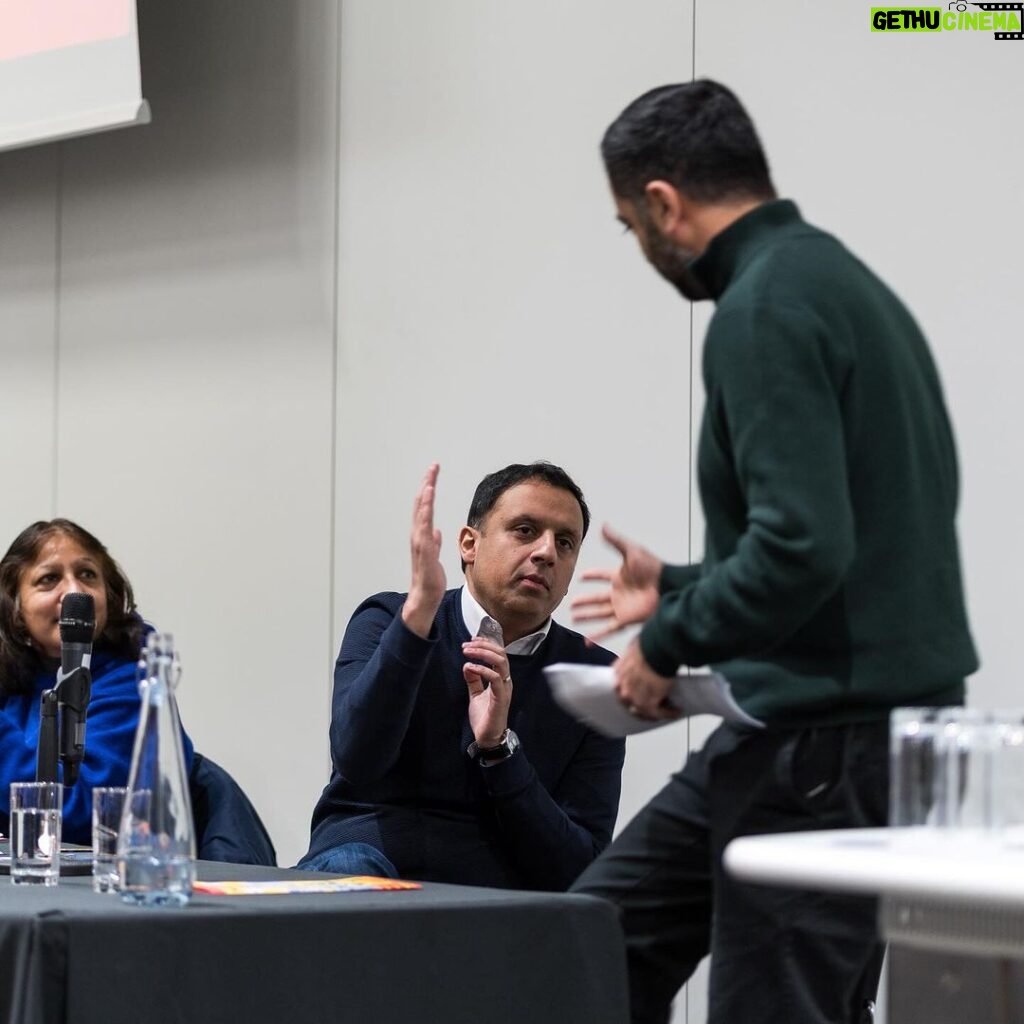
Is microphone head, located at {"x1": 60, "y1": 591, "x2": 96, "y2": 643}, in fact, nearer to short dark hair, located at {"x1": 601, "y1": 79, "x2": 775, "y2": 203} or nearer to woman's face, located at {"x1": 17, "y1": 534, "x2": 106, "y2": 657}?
short dark hair, located at {"x1": 601, "y1": 79, "x2": 775, "y2": 203}

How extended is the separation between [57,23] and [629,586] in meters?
3.16

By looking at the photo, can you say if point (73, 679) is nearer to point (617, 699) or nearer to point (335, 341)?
point (617, 699)

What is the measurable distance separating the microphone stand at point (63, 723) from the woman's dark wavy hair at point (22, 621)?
3.59ft

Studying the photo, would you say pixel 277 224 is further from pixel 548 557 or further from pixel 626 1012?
pixel 626 1012

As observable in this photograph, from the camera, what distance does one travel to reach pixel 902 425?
1.77 m

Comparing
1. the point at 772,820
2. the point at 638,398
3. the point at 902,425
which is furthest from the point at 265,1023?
the point at 638,398

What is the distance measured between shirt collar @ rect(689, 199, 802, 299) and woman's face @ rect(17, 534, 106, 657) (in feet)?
6.13

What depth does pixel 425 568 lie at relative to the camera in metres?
2.73

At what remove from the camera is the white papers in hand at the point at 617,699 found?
1.78 m

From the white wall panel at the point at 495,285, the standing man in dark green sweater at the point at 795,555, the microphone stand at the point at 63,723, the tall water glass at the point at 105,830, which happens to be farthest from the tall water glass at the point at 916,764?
the white wall panel at the point at 495,285

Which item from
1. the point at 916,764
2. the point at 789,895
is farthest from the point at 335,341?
the point at 916,764

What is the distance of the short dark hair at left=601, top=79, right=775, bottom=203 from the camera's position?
6.14 ft

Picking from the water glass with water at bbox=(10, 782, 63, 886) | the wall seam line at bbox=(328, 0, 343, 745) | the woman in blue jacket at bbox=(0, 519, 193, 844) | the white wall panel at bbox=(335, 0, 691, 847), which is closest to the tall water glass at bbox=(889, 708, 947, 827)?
the water glass with water at bbox=(10, 782, 63, 886)

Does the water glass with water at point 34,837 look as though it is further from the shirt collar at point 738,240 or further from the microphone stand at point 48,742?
the shirt collar at point 738,240
